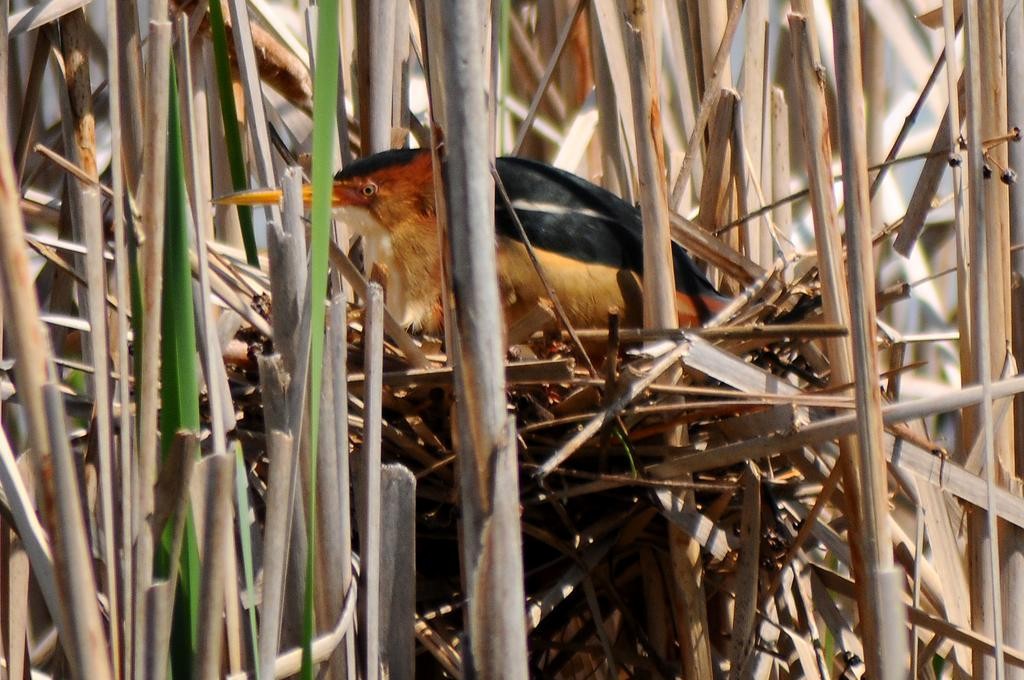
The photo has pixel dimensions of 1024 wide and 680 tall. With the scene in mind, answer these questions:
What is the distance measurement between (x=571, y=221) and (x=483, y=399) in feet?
2.40

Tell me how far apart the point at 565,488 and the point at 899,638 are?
1.56 ft

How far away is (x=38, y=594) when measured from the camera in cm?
204

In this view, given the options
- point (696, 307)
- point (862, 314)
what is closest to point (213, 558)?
point (862, 314)

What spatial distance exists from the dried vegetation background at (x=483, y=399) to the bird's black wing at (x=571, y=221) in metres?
0.07

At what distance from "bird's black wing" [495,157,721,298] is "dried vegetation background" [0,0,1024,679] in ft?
0.22

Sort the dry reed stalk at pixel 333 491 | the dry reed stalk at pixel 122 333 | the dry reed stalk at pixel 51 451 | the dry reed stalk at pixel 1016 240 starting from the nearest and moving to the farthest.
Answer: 1. the dry reed stalk at pixel 51 451
2. the dry reed stalk at pixel 122 333
3. the dry reed stalk at pixel 333 491
4. the dry reed stalk at pixel 1016 240

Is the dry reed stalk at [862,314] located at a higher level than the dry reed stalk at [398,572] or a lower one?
higher

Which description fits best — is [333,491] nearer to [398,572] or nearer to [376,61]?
[398,572]

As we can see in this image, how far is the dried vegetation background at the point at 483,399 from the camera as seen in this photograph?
3.21 feet

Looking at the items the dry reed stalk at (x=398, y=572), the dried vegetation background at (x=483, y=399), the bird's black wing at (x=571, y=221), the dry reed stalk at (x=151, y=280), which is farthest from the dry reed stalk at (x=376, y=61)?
the dry reed stalk at (x=398, y=572)

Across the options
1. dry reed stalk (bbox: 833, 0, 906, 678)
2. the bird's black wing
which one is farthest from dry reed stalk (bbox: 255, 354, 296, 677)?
the bird's black wing

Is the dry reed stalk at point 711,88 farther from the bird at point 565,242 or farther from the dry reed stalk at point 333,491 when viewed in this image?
the dry reed stalk at point 333,491

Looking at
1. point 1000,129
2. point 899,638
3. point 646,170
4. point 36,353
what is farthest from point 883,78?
point 36,353

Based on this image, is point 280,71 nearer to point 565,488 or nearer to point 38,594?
point 565,488
